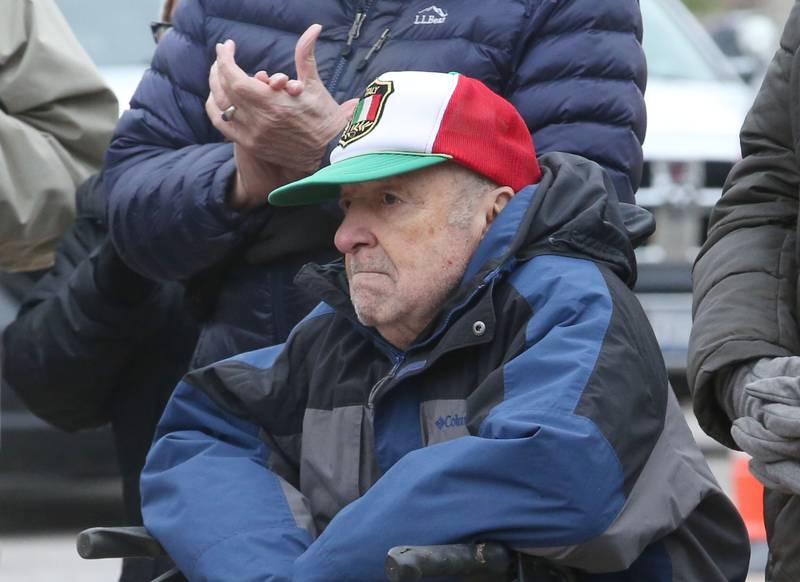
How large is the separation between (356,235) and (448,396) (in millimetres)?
318

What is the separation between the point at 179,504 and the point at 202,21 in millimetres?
1038

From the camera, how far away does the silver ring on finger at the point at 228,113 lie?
3311 millimetres

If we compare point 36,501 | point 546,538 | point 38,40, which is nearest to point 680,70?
point 36,501

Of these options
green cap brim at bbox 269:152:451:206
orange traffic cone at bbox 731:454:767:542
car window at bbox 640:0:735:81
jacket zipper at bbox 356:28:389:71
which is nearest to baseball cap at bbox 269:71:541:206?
green cap brim at bbox 269:152:451:206

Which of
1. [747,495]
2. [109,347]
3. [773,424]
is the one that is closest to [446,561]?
[773,424]

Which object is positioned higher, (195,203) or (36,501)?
(195,203)

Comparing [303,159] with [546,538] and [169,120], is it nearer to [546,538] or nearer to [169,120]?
[169,120]

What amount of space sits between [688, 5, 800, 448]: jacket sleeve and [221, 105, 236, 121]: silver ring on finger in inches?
34.8

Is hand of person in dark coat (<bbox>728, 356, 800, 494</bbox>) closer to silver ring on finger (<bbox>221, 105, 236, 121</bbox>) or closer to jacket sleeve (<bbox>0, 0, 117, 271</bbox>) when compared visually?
silver ring on finger (<bbox>221, 105, 236, 121</bbox>)

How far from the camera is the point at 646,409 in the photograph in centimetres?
283

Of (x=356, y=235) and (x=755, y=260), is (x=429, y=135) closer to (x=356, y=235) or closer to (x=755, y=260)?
(x=356, y=235)

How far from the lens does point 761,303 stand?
2.91 meters

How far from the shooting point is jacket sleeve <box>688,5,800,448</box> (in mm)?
2867

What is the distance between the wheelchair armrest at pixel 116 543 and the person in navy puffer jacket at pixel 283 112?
51cm
